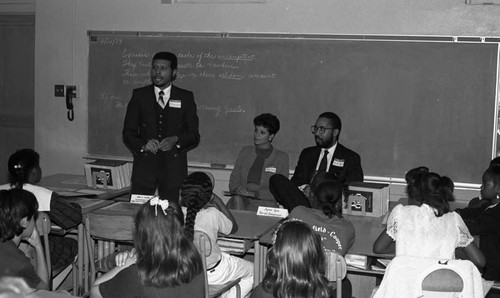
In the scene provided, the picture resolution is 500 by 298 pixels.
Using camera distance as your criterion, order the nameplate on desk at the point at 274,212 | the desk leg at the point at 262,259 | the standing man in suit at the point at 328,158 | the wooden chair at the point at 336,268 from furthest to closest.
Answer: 1. the standing man in suit at the point at 328,158
2. the nameplate on desk at the point at 274,212
3. the desk leg at the point at 262,259
4. the wooden chair at the point at 336,268

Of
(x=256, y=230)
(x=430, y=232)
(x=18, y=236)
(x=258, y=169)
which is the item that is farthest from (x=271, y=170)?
(x=18, y=236)

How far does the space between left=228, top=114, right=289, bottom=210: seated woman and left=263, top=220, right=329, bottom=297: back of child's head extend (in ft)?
9.08

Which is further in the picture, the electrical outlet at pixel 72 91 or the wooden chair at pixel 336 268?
the electrical outlet at pixel 72 91

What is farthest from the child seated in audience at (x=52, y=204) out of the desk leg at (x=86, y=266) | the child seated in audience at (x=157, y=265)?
the child seated in audience at (x=157, y=265)

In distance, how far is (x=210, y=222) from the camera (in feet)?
13.1

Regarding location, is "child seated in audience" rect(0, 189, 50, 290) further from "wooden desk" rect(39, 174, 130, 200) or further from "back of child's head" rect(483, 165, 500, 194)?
"back of child's head" rect(483, 165, 500, 194)

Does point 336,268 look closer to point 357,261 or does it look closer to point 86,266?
point 357,261

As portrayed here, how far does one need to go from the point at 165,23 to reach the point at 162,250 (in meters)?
4.14

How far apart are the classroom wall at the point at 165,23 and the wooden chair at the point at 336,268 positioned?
9.74 ft

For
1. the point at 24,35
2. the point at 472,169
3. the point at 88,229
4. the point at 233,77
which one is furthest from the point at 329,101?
the point at 24,35

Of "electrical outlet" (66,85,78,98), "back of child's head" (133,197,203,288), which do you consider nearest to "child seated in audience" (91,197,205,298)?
"back of child's head" (133,197,203,288)

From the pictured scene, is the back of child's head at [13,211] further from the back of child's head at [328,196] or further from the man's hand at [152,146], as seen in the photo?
the man's hand at [152,146]

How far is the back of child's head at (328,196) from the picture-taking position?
387cm

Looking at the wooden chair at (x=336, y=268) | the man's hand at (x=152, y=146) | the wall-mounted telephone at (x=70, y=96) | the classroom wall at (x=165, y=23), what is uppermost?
the classroom wall at (x=165, y=23)
